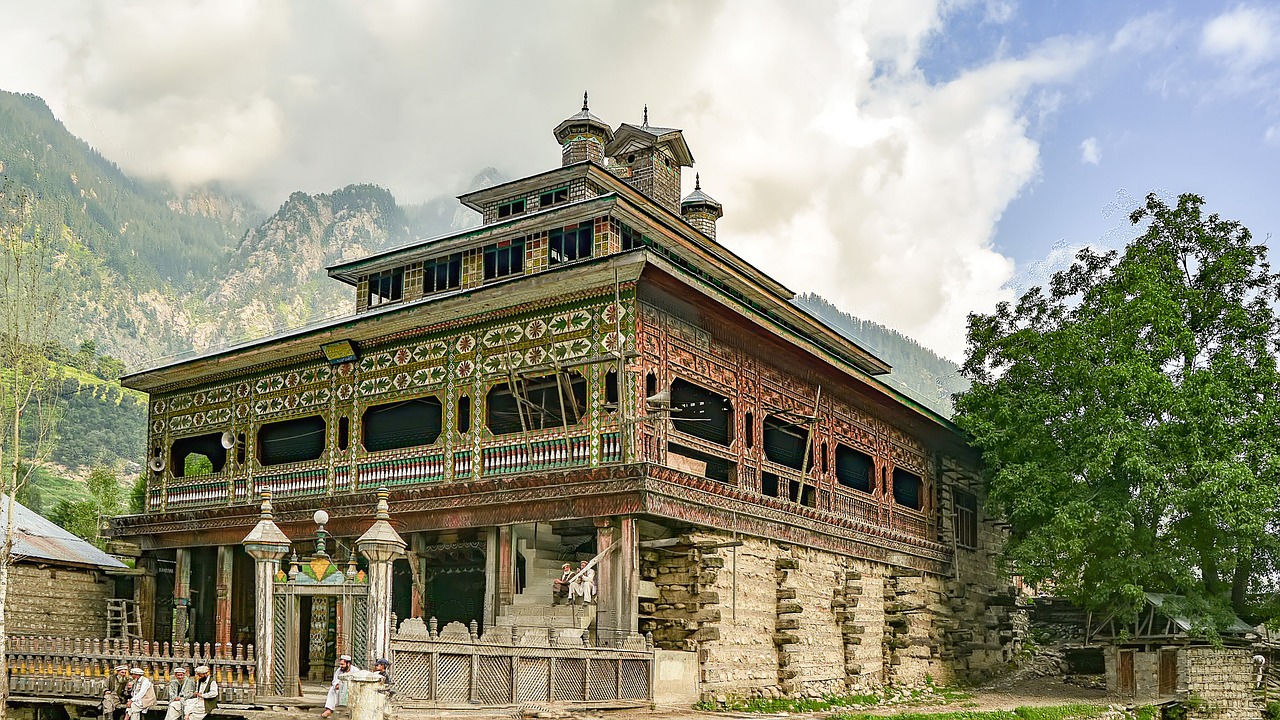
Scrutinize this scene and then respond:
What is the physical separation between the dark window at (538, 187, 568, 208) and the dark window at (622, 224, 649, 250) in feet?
10.9

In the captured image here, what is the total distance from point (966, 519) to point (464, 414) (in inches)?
683

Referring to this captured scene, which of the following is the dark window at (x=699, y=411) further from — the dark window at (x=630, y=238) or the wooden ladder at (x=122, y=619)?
the wooden ladder at (x=122, y=619)

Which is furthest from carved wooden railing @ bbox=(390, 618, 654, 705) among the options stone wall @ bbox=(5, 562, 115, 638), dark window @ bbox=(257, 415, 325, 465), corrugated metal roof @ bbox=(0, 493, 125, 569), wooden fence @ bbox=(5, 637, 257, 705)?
corrugated metal roof @ bbox=(0, 493, 125, 569)

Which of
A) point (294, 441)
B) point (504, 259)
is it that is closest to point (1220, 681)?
point (504, 259)

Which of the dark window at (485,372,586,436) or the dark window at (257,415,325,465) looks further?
the dark window at (257,415,325,465)

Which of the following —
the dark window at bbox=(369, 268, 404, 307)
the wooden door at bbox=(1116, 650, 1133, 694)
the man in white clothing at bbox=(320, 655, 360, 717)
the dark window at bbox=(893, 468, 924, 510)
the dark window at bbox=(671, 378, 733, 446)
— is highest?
the dark window at bbox=(369, 268, 404, 307)

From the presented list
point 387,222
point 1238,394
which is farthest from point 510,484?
point 387,222

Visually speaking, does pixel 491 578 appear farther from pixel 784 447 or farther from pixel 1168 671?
pixel 1168 671

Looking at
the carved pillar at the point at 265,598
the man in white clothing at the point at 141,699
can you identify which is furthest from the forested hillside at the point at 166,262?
the carved pillar at the point at 265,598

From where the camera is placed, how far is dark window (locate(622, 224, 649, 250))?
2500 cm

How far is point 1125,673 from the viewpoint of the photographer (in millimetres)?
29375

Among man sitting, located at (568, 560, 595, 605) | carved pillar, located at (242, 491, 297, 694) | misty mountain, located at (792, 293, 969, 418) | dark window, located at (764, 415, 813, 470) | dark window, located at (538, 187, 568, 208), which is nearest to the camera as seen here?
carved pillar, located at (242, 491, 297, 694)

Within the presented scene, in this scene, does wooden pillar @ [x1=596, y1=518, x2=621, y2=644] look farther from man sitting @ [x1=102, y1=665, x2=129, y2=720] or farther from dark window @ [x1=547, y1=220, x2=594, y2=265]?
dark window @ [x1=547, y1=220, x2=594, y2=265]

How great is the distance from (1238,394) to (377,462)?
19602mm
